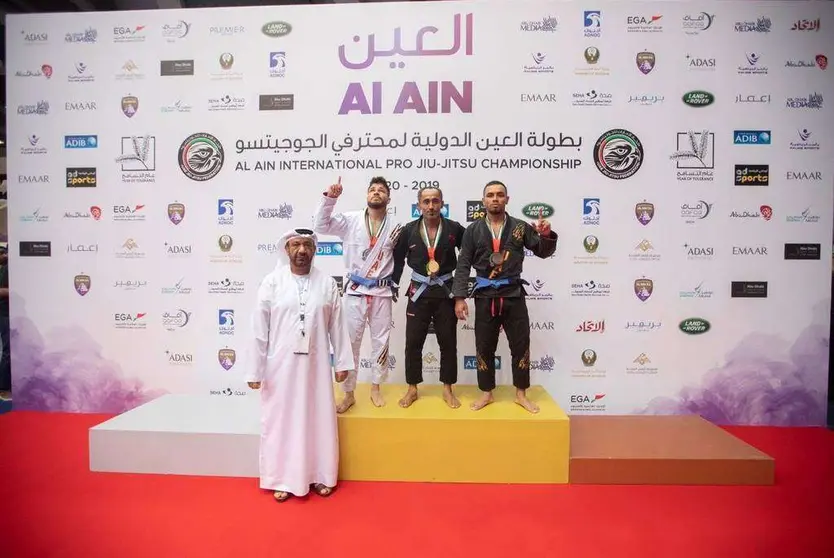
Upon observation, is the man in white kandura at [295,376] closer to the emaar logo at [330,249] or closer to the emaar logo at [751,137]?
the emaar logo at [330,249]

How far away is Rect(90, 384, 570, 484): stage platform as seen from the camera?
122 inches

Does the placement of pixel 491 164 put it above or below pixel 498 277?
above

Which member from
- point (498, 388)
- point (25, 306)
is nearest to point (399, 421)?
point (498, 388)

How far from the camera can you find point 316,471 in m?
2.97

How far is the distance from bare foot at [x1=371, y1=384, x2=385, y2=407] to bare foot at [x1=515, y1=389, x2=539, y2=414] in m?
0.96

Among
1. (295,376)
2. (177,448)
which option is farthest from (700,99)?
(177,448)

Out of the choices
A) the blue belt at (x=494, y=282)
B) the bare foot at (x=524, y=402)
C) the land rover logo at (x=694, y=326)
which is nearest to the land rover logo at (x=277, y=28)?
the blue belt at (x=494, y=282)

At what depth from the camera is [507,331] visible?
10.9ft

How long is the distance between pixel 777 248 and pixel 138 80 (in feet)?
19.3

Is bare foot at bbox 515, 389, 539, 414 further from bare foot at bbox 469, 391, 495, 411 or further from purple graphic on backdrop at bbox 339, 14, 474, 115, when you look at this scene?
purple graphic on backdrop at bbox 339, 14, 474, 115

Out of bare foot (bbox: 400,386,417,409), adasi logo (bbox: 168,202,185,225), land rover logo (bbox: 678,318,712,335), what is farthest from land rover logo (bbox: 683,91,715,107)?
adasi logo (bbox: 168,202,185,225)

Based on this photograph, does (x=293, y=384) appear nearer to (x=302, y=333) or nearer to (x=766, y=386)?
(x=302, y=333)

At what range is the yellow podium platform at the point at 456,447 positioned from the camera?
10.2 feet

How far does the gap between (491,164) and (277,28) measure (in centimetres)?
223
